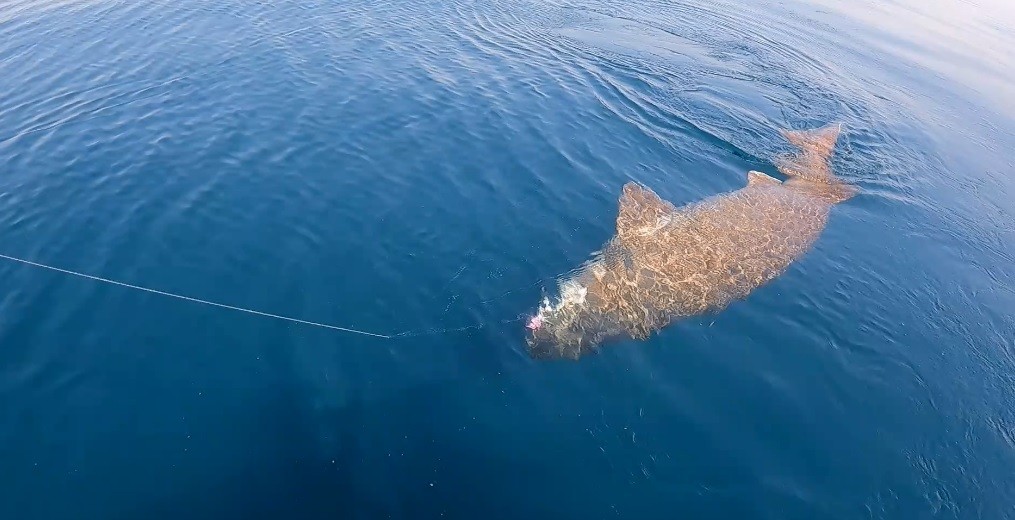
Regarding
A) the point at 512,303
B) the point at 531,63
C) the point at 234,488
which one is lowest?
the point at 234,488

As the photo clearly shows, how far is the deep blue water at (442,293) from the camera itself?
11312 mm

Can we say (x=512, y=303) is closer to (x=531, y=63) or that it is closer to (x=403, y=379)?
(x=403, y=379)

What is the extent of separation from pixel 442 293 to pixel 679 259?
7378 mm

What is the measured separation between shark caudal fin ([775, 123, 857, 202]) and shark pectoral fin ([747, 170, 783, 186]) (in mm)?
769

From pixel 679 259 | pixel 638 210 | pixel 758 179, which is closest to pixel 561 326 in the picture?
pixel 679 259

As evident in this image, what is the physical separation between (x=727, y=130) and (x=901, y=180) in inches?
289

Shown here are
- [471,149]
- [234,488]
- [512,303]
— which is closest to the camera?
[234,488]

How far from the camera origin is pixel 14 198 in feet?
56.2

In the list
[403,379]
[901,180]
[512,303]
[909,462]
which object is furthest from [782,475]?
[901,180]

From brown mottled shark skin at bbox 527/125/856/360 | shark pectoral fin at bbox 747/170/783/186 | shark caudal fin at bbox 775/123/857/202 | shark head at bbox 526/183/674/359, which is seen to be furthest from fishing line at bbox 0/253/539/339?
shark caudal fin at bbox 775/123/857/202

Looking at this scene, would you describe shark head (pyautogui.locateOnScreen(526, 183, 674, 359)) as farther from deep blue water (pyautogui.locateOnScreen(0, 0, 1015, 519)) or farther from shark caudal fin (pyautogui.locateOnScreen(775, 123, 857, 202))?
shark caudal fin (pyautogui.locateOnScreen(775, 123, 857, 202))

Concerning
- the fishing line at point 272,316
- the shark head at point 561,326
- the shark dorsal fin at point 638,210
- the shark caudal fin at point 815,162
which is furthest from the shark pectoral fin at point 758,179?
the fishing line at point 272,316

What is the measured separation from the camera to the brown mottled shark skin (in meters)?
14.6

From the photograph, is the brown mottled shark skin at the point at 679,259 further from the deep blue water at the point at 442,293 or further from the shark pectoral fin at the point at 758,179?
the deep blue water at the point at 442,293
